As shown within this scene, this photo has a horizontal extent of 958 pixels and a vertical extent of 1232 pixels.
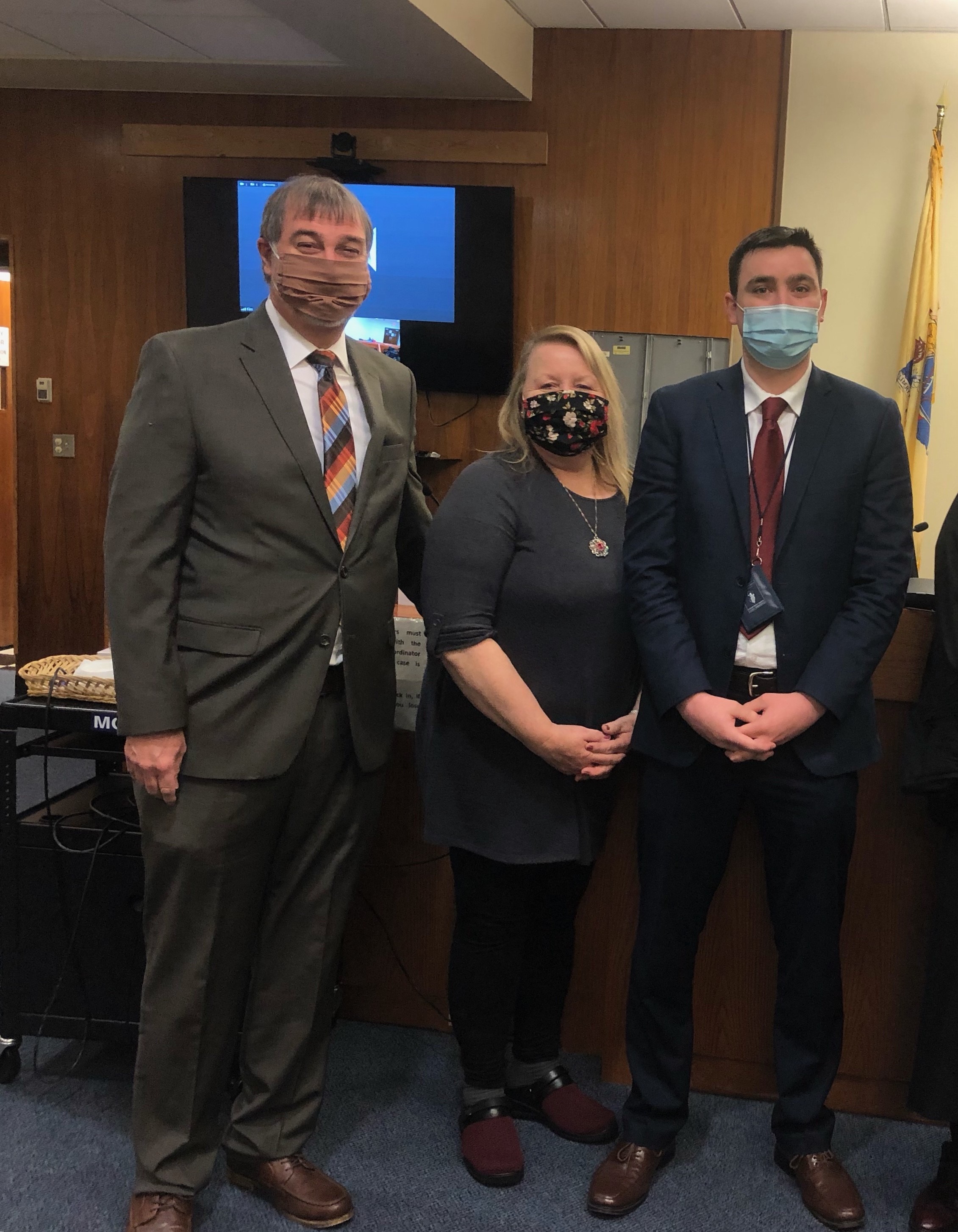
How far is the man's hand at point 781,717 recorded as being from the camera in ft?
5.41

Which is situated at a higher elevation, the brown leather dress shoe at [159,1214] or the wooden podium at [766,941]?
the wooden podium at [766,941]

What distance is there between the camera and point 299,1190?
5.91 feet

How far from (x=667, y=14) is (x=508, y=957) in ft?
12.5

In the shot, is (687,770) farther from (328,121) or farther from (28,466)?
(28,466)

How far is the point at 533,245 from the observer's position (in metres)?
4.63

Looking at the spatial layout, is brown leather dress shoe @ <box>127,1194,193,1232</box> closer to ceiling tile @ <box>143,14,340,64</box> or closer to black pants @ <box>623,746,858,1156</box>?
black pants @ <box>623,746,858,1156</box>

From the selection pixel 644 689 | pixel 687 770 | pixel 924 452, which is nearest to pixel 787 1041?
pixel 687 770

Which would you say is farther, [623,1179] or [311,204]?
[623,1179]

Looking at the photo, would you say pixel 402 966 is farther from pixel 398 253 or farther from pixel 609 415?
pixel 398 253

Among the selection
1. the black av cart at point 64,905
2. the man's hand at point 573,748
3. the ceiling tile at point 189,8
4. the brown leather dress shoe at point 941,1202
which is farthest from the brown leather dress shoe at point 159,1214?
the ceiling tile at point 189,8

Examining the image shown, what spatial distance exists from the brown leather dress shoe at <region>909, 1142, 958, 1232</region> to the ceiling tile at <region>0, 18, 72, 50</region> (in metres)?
4.65

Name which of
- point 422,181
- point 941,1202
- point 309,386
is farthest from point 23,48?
point 941,1202

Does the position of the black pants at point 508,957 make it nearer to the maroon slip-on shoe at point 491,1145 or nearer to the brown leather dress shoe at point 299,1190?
the maroon slip-on shoe at point 491,1145

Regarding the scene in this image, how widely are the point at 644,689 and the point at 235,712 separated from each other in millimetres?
667
